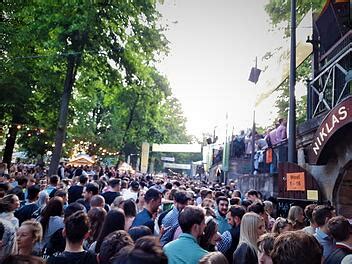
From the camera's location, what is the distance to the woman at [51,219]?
15.1ft

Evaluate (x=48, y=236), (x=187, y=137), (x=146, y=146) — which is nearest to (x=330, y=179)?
(x=48, y=236)

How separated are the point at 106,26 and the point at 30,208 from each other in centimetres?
1243

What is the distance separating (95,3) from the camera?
1504 cm

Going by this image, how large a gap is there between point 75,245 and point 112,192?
4.90 m

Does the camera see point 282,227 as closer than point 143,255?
No

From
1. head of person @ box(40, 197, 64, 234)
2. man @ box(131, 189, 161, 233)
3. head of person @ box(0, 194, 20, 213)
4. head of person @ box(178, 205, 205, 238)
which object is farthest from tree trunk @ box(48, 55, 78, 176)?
head of person @ box(178, 205, 205, 238)

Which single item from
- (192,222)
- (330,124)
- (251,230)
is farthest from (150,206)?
(330,124)

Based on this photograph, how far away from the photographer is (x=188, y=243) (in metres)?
3.39

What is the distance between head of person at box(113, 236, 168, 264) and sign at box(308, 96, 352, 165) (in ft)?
18.4

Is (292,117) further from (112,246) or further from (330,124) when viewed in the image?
(112,246)

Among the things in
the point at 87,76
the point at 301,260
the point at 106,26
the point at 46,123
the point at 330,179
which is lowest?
the point at 301,260

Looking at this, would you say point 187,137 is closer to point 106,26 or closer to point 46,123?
point 46,123

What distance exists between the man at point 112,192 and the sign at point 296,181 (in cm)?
447

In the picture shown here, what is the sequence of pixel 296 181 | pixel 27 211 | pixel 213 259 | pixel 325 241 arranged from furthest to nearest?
pixel 296 181 → pixel 27 211 → pixel 325 241 → pixel 213 259
